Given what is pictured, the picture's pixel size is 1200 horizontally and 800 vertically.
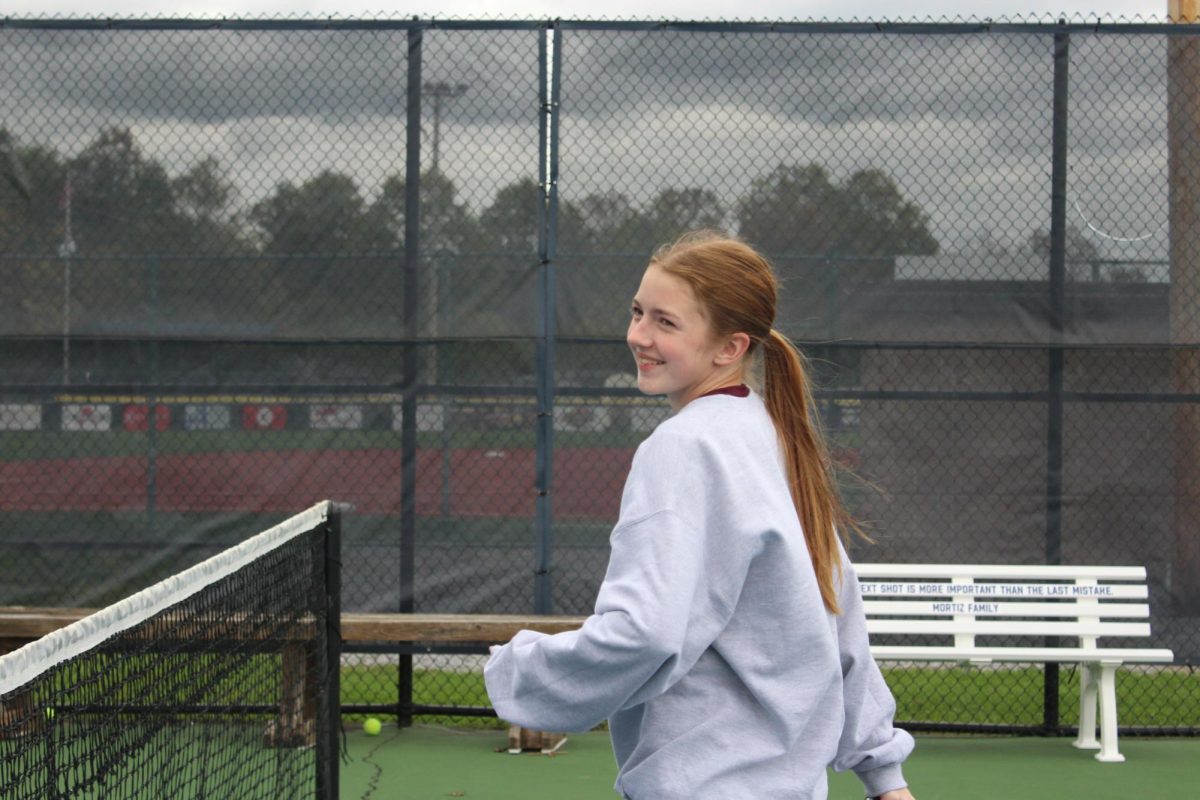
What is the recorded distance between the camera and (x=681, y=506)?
1.84 meters

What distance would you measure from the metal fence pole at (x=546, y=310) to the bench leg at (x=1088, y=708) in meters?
2.18

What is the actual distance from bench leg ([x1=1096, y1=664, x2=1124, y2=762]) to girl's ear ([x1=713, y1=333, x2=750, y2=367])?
14.0ft

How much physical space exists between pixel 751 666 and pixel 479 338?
14.1 ft

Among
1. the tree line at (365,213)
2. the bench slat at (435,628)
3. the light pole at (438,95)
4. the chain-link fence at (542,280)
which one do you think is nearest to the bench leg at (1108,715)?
the chain-link fence at (542,280)

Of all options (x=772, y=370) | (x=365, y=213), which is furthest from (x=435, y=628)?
(x=772, y=370)

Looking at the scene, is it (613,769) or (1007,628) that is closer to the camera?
(613,769)

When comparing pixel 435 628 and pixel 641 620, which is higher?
pixel 641 620

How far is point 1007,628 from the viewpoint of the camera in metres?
5.89

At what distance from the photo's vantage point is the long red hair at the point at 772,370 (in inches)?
81.5

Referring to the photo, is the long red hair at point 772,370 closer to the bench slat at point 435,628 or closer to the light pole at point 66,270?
the bench slat at point 435,628

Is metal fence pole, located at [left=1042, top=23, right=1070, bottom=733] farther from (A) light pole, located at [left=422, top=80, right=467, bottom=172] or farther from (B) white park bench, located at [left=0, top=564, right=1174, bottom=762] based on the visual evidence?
(A) light pole, located at [left=422, top=80, right=467, bottom=172]

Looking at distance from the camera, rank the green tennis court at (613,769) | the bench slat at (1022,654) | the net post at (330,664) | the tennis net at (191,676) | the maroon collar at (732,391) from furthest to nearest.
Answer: the bench slat at (1022,654), the green tennis court at (613,769), the net post at (330,664), the tennis net at (191,676), the maroon collar at (732,391)

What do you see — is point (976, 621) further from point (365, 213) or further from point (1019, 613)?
point (365, 213)

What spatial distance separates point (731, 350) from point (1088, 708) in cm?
453
